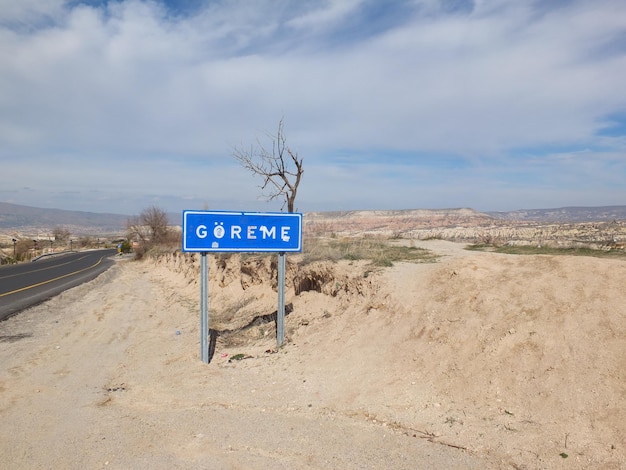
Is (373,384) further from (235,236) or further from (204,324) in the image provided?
(235,236)

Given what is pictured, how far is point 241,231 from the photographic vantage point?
8.30 meters

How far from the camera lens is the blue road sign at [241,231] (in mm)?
7875

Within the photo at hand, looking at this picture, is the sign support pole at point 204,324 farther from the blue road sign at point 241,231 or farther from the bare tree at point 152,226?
the bare tree at point 152,226

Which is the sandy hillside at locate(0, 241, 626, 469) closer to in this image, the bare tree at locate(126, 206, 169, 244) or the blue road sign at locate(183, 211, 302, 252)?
the blue road sign at locate(183, 211, 302, 252)

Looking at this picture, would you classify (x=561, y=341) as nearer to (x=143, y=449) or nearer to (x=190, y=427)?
(x=190, y=427)

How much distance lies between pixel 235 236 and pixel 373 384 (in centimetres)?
361

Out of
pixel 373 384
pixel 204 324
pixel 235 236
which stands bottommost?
pixel 373 384

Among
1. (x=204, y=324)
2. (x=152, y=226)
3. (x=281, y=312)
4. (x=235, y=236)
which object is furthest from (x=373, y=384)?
(x=152, y=226)

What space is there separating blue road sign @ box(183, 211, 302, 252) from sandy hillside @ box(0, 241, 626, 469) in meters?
1.79

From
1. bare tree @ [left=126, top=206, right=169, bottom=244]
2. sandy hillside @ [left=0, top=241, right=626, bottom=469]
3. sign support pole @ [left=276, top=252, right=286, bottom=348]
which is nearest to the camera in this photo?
sandy hillside @ [left=0, top=241, right=626, bottom=469]

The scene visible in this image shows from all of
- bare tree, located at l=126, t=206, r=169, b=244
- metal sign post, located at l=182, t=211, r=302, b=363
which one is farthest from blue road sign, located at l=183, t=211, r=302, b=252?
bare tree, located at l=126, t=206, r=169, b=244

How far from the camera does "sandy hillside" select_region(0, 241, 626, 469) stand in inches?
175

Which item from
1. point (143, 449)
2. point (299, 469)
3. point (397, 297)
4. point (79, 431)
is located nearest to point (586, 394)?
point (299, 469)

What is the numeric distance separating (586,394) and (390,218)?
87.9 metres
